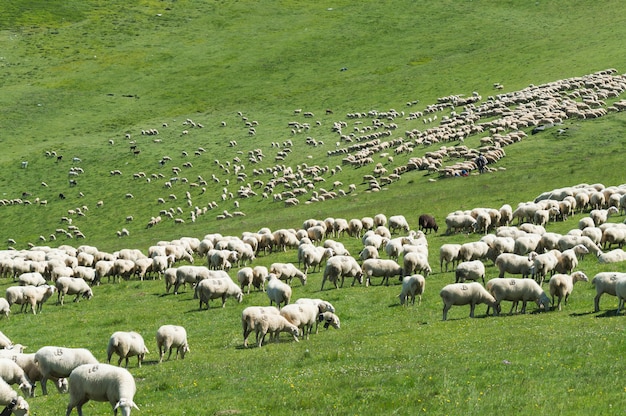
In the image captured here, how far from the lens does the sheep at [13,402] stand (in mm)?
15344

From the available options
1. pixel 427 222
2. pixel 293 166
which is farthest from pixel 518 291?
pixel 293 166

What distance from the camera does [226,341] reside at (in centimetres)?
2527

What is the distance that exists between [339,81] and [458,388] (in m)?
94.0

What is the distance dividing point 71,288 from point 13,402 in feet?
70.9

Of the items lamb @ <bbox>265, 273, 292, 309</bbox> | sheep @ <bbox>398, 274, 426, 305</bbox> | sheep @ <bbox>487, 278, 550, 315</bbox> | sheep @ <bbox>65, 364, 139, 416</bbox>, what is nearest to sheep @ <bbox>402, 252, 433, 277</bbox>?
sheep @ <bbox>398, 274, 426, 305</bbox>

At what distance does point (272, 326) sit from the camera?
24.3m

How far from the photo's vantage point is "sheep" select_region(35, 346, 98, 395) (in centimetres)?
1922

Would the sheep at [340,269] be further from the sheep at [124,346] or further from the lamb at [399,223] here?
the lamb at [399,223]

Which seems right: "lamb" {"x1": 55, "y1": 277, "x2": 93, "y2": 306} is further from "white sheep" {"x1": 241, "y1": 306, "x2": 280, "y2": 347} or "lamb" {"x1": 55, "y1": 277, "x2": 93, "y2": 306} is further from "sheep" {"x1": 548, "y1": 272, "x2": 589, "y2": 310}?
"sheep" {"x1": 548, "y1": 272, "x2": 589, "y2": 310}

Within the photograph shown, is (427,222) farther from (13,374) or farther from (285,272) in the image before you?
(13,374)

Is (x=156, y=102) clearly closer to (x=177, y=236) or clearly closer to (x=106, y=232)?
(x=106, y=232)

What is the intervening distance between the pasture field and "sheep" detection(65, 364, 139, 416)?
4.10ft

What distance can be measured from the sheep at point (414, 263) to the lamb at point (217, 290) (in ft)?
23.5

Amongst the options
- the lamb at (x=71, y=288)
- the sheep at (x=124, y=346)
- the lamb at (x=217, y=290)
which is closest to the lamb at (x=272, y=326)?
the sheep at (x=124, y=346)
